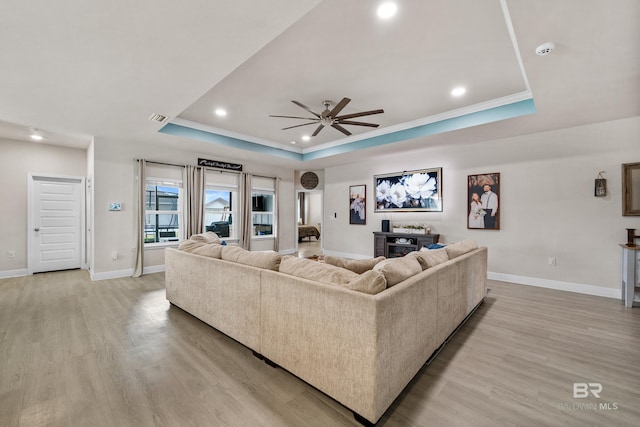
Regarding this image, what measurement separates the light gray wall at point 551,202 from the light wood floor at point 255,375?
1.08 metres

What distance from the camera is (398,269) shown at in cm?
177

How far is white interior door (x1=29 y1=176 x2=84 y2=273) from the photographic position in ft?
16.6

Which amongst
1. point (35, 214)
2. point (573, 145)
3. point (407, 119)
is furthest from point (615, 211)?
point (35, 214)

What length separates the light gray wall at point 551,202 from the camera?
151 inches

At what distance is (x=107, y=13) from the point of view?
1853 millimetres

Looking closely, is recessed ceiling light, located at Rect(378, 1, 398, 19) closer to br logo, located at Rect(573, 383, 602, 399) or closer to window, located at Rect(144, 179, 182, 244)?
br logo, located at Rect(573, 383, 602, 399)

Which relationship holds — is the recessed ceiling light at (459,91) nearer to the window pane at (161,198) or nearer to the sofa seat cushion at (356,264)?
the sofa seat cushion at (356,264)

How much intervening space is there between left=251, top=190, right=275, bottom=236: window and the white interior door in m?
3.84

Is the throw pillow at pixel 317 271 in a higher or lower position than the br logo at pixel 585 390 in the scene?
higher

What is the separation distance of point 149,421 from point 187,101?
325 cm

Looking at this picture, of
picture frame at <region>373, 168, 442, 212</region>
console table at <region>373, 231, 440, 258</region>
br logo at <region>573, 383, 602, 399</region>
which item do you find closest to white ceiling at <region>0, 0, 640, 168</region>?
picture frame at <region>373, 168, 442, 212</region>

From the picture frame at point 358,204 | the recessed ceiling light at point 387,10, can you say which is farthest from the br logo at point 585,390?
the picture frame at point 358,204

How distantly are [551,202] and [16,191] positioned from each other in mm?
9574

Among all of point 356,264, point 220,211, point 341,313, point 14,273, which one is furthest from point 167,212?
point 341,313
